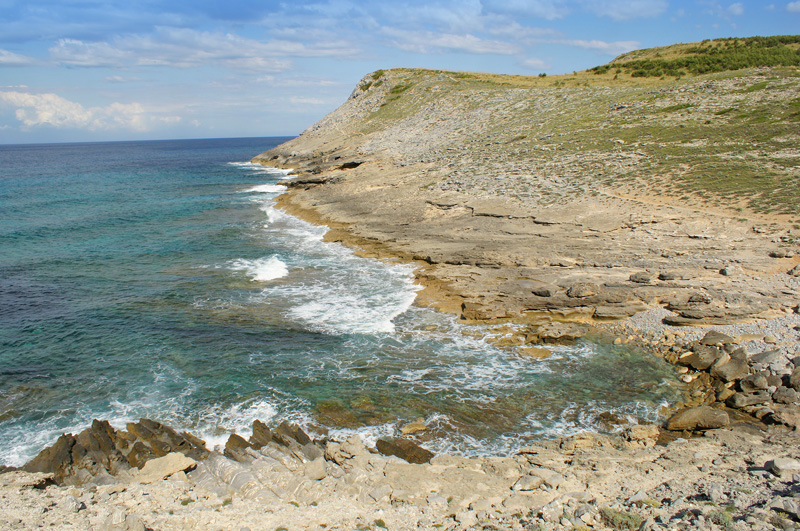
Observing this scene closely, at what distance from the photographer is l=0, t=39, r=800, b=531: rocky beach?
10.2 metres

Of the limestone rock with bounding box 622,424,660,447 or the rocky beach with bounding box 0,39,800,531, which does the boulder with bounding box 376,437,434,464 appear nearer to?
the rocky beach with bounding box 0,39,800,531

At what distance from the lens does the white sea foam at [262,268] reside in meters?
27.3

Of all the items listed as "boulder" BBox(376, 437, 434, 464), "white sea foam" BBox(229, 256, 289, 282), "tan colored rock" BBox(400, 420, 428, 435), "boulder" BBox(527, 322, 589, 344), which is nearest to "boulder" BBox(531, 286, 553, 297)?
"boulder" BBox(527, 322, 589, 344)

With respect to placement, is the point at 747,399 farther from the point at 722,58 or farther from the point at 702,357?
the point at 722,58

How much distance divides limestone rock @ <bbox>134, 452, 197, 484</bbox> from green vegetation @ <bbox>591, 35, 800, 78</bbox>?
62653 millimetres

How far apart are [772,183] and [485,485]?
1007 inches

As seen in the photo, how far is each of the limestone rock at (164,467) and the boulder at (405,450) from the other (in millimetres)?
4467

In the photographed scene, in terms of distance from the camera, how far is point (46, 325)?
21.4 metres

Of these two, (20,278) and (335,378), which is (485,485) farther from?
(20,278)

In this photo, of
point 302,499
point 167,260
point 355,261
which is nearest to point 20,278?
point 167,260

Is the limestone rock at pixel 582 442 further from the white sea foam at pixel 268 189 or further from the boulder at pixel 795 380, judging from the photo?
the white sea foam at pixel 268 189

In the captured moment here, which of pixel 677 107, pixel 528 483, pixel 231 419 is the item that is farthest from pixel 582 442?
pixel 677 107

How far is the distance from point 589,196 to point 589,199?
50 cm

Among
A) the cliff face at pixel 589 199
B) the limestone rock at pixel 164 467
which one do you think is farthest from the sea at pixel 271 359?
the cliff face at pixel 589 199
